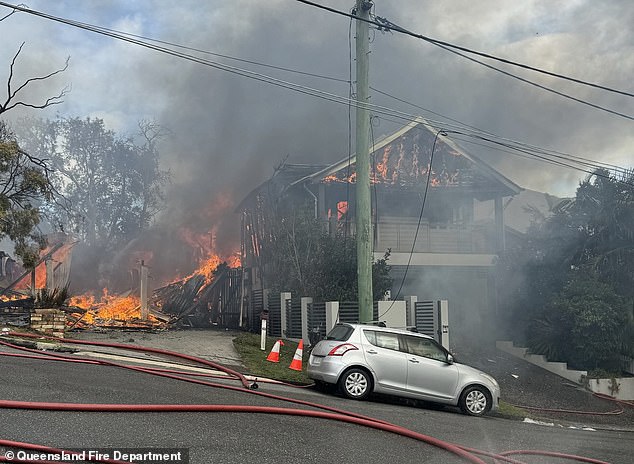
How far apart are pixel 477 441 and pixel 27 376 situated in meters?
5.84

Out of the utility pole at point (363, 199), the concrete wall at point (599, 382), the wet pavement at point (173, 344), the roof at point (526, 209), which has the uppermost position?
the roof at point (526, 209)

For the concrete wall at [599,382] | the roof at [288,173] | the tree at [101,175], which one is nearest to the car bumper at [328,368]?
the concrete wall at [599,382]

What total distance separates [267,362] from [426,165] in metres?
12.4

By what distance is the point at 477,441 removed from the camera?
830 centimetres

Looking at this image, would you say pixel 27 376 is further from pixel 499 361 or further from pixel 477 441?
pixel 499 361

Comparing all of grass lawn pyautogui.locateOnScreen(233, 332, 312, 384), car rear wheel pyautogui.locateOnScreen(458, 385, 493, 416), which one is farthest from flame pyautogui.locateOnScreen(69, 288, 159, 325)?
car rear wheel pyautogui.locateOnScreen(458, 385, 493, 416)

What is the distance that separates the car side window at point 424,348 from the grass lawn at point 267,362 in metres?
2.16

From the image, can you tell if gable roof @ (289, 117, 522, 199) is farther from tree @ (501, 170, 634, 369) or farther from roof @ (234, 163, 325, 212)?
tree @ (501, 170, 634, 369)

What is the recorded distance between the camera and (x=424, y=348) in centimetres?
1155

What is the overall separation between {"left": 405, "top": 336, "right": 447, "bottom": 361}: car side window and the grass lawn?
2.16 m

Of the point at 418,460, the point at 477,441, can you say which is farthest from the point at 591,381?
the point at 418,460

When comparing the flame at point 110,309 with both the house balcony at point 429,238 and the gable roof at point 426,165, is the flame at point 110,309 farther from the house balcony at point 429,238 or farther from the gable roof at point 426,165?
the house balcony at point 429,238

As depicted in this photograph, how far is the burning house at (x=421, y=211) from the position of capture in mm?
22875

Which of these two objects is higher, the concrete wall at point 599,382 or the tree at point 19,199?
the tree at point 19,199
